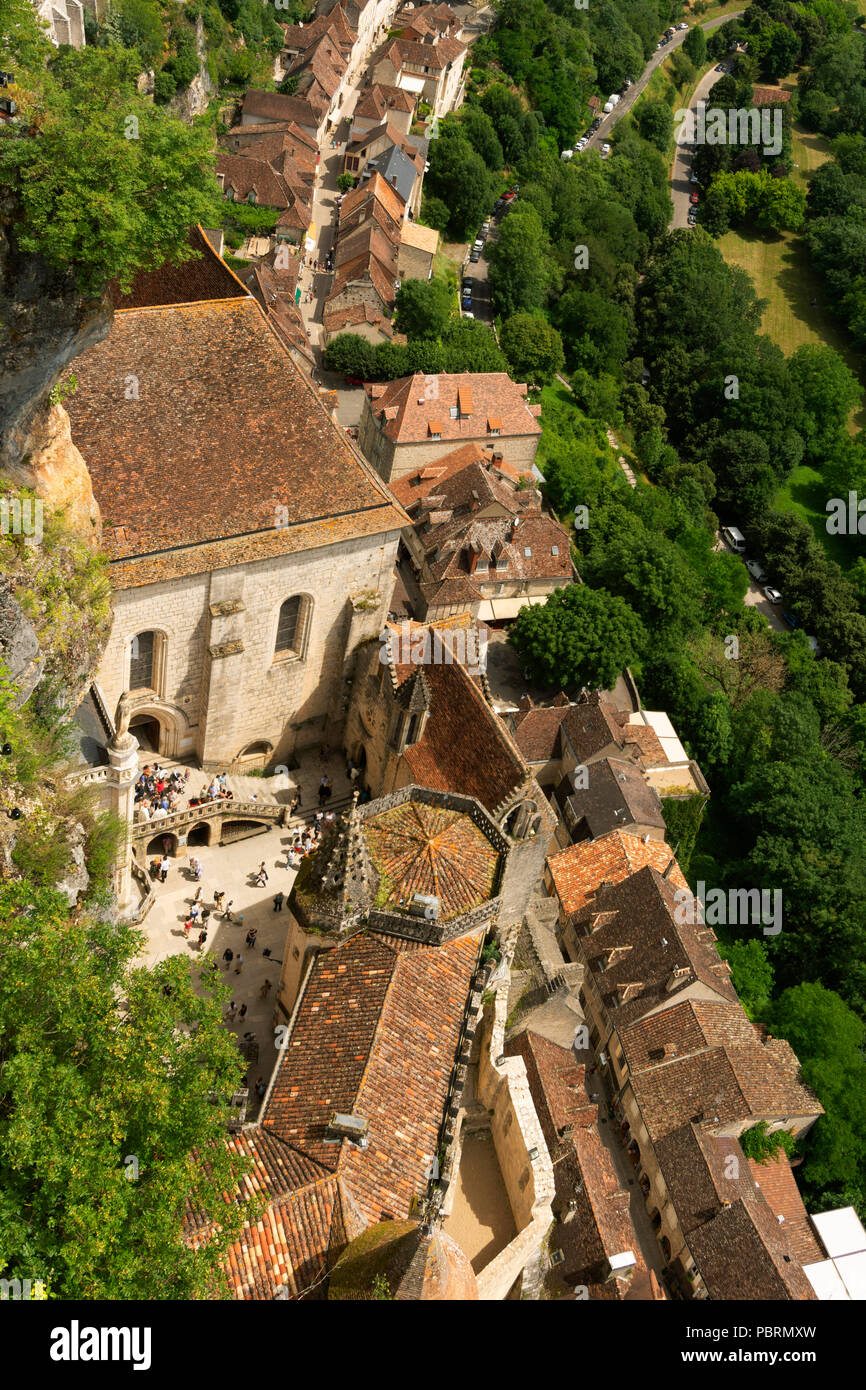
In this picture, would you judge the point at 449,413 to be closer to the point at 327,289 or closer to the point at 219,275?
the point at 327,289

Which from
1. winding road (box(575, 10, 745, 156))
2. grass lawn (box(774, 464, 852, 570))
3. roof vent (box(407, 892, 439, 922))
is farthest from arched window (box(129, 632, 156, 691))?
winding road (box(575, 10, 745, 156))

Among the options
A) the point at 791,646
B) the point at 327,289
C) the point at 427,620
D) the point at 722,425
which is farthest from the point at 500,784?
the point at 722,425

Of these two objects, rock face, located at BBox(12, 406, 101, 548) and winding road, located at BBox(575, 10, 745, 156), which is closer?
rock face, located at BBox(12, 406, 101, 548)

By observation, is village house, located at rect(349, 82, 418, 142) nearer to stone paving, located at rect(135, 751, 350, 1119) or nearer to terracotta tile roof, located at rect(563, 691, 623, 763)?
terracotta tile roof, located at rect(563, 691, 623, 763)

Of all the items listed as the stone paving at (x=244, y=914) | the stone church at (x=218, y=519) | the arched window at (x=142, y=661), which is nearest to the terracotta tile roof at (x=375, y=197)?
the stone church at (x=218, y=519)
